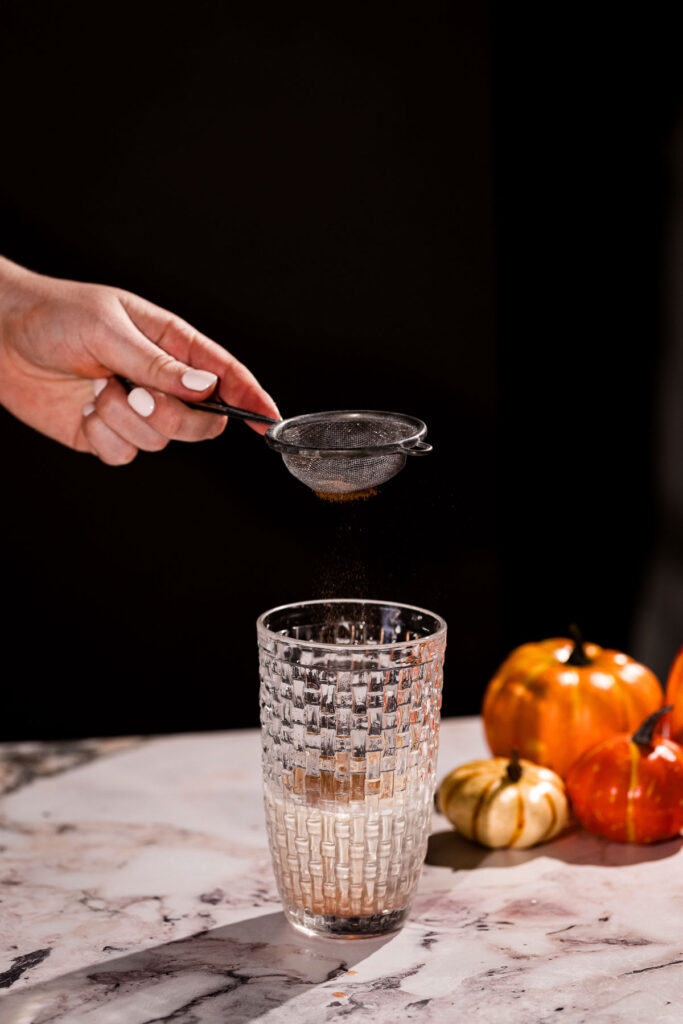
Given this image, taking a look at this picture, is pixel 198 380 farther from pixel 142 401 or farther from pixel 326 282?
pixel 326 282

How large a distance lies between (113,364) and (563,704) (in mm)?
570

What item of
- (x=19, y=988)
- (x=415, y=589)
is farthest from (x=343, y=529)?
(x=19, y=988)

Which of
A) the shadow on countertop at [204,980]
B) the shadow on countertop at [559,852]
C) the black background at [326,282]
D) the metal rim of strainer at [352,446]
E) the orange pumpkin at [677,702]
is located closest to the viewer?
the shadow on countertop at [204,980]

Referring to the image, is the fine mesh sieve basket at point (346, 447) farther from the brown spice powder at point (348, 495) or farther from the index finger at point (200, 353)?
the index finger at point (200, 353)

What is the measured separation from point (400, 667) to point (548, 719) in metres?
0.36

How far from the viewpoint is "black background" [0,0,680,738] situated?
1513mm

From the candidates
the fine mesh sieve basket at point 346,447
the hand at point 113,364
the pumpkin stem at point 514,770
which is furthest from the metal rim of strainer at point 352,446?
the pumpkin stem at point 514,770

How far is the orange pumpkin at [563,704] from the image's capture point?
1166mm

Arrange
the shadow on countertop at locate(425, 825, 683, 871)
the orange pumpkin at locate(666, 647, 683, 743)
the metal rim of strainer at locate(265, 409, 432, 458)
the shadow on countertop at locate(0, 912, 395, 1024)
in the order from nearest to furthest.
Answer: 1. the shadow on countertop at locate(0, 912, 395, 1024)
2. the metal rim of strainer at locate(265, 409, 432, 458)
3. the shadow on countertop at locate(425, 825, 683, 871)
4. the orange pumpkin at locate(666, 647, 683, 743)

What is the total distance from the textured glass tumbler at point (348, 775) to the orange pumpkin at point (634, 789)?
0.74ft

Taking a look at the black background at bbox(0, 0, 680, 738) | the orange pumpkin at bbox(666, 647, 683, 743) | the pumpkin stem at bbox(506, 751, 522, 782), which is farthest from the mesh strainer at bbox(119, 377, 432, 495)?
the black background at bbox(0, 0, 680, 738)

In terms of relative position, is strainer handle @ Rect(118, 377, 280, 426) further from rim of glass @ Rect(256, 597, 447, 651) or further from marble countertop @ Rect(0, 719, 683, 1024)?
marble countertop @ Rect(0, 719, 683, 1024)

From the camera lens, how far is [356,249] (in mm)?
1576

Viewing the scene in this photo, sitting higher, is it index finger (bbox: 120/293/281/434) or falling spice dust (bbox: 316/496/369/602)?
index finger (bbox: 120/293/281/434)
